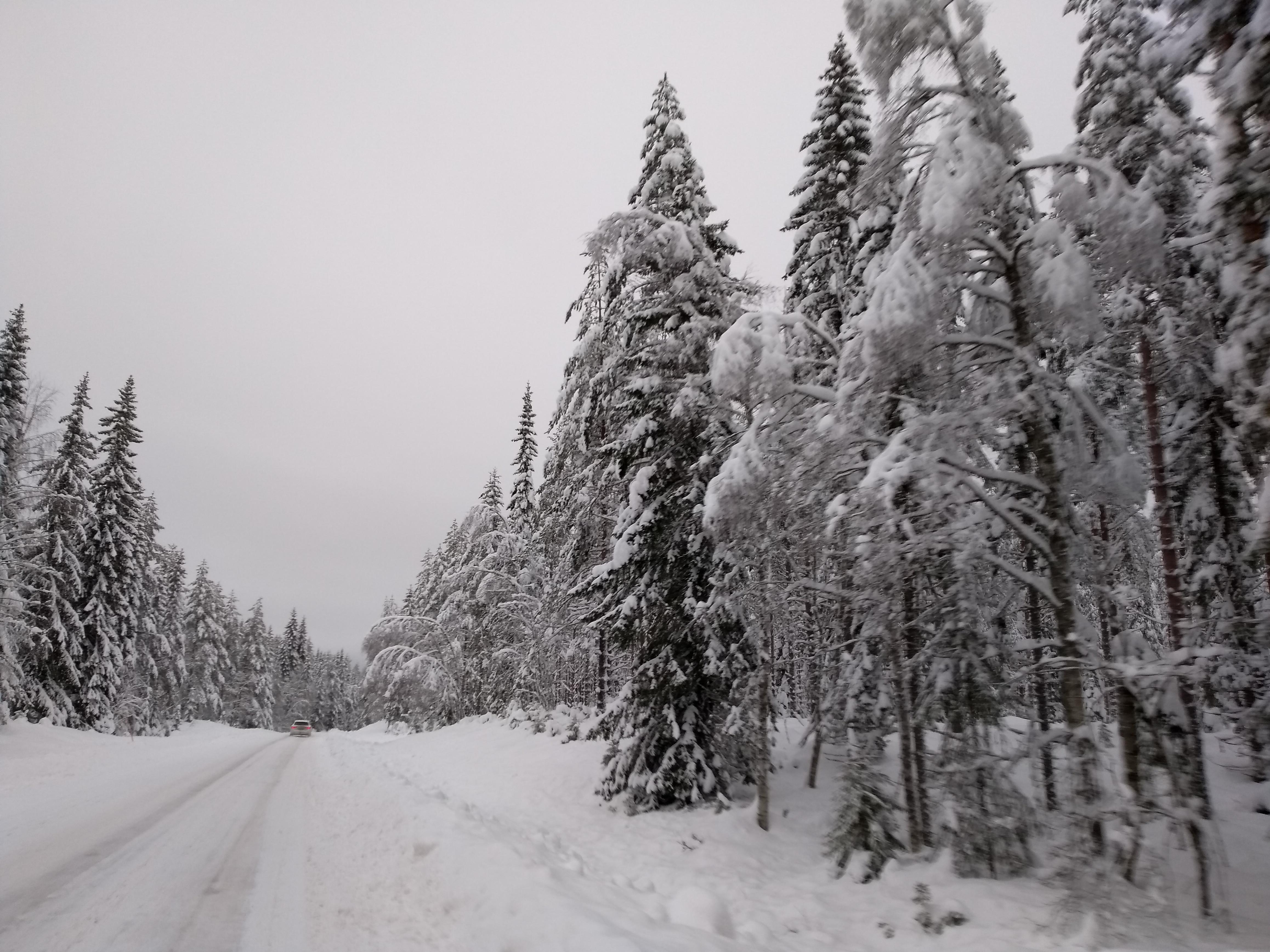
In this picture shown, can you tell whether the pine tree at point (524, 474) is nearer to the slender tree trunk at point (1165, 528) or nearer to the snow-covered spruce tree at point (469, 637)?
the snow-covered spruce tree at point (469, 637)

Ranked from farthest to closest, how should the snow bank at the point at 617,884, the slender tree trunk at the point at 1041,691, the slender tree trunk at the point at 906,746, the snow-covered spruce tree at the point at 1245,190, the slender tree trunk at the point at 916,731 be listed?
the slender tree trunk at the point at 906,746, the slender tree trunk at the point at 916,731, the slender tree trunk at the point at 1041,691, the snow bank at the point at 617,884, the snow-covered spruce tree at the point at 1245,190

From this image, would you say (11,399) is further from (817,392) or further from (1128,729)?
(1128,729)

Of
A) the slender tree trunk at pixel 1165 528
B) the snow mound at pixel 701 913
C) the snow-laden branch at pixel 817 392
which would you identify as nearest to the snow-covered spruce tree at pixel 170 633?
the snow mound at pixel 701 913

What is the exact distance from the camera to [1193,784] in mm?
6582

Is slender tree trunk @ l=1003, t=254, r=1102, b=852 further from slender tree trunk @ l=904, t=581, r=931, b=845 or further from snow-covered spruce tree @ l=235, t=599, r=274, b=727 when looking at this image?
snow-covered spruce tree @ l=235, t=599, r=274, b=727

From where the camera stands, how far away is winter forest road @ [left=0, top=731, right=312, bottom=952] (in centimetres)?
479

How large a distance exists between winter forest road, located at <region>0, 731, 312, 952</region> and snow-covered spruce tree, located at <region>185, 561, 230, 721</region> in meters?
45.4

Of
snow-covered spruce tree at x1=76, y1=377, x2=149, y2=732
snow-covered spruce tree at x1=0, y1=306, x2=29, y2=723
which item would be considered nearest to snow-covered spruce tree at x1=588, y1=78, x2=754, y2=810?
snow-covered spruce tree at x1=0, y1=306, x2=29, y2=723

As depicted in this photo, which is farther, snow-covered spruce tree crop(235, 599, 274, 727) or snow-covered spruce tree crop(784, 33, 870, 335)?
snow-covered spruce tree crop(235, 599, 274, 727)

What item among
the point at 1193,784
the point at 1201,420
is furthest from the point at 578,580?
the point at 1201,420

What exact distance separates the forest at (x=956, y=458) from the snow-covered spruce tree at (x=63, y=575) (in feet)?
77.5

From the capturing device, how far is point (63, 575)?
24.7 meters

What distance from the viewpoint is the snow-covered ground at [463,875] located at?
16.5 ft

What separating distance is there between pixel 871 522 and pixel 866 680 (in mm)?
5589
